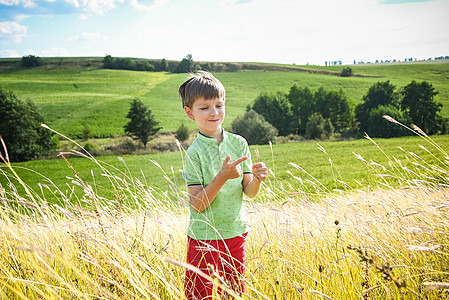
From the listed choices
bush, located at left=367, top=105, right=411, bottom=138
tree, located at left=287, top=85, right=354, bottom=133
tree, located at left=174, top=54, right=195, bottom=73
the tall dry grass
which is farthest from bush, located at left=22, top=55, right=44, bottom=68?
the tall dry grass

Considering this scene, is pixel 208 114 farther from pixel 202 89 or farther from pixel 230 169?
pixel 230 169

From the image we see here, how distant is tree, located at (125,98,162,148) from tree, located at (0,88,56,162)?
9434 mm

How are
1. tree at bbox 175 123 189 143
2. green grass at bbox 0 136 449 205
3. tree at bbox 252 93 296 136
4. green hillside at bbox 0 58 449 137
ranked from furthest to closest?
tree at bbox 252 93 296 136 < green hillside at bbox 0 58 449 137 < tree at bbox 175 123 189 143 < green grass at bbox 0 136 449 205

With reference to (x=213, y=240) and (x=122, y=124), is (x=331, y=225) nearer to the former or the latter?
(x=213, y=240)

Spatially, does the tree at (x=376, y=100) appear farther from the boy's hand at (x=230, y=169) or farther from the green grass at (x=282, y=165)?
the boy's hand at (x=230, y=169)

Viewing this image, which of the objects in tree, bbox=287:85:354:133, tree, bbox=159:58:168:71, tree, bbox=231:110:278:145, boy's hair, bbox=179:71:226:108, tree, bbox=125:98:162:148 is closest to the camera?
boy's hair, bbox=179:71:226:108

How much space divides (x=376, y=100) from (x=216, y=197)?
166ft

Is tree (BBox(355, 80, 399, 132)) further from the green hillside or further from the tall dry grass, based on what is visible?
the tall dry grass

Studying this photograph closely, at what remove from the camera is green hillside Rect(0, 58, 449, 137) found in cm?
4378

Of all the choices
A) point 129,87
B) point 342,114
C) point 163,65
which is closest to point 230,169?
point 342,114

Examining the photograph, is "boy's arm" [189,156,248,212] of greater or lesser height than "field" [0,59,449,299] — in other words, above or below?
above

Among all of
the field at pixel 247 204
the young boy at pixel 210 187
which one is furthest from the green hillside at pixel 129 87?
the young boy at pixel 210 187

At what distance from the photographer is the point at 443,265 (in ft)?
6.06

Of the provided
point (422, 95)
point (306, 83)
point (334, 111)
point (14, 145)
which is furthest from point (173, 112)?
point (422, 95)
